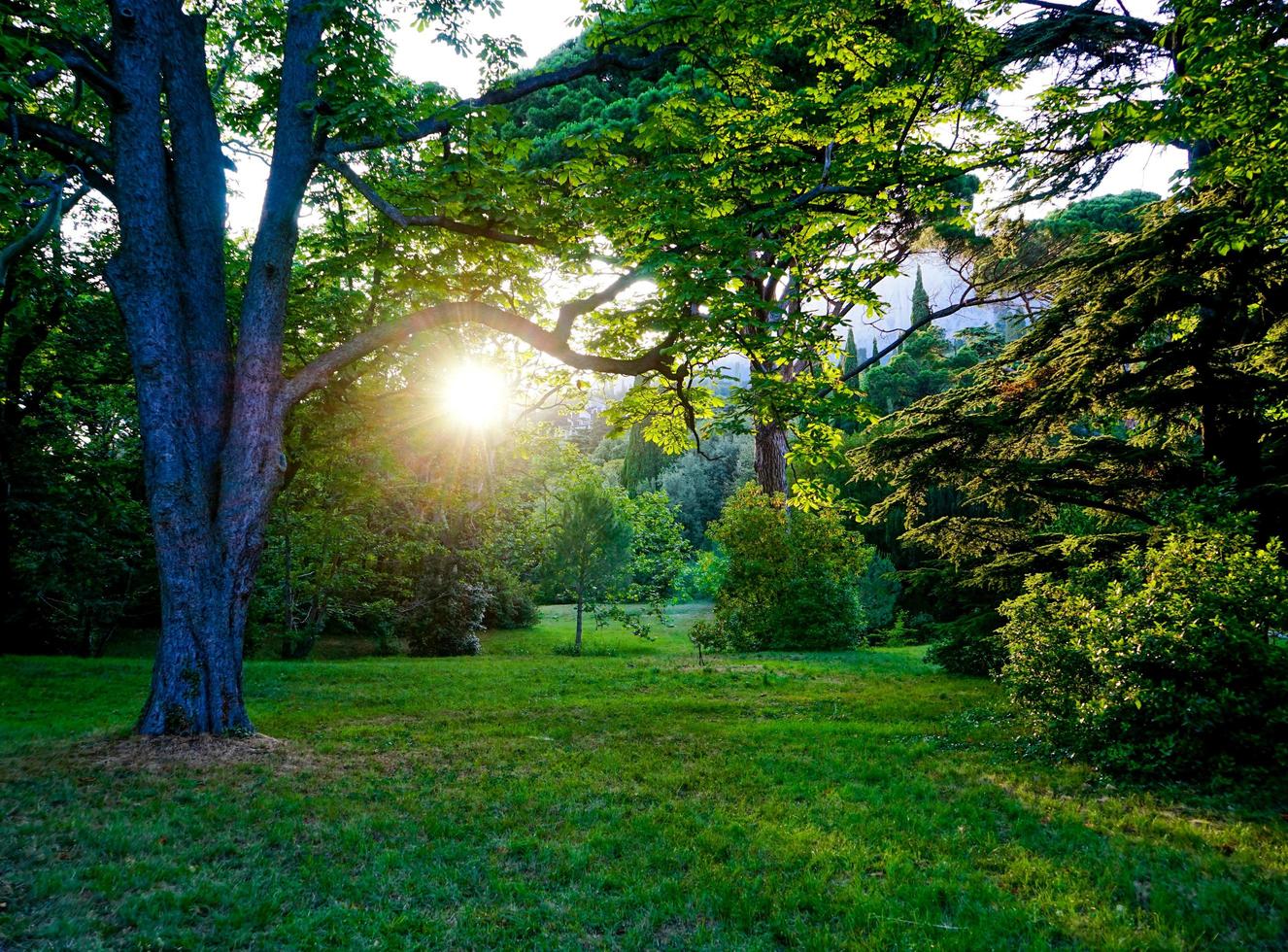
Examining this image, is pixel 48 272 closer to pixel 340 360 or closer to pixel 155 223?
pixel 155 223

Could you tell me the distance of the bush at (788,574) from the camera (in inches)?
751

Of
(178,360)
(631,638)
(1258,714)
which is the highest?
(178,360)

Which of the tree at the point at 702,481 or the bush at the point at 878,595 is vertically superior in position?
the tree at the point at 702,481

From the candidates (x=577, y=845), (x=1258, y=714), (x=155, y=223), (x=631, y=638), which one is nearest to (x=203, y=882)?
(x=577, y=845)

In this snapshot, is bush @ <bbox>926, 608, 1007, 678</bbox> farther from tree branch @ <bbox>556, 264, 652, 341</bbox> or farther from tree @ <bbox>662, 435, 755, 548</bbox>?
tree @ <bbox>662, 435, 755, 548</bbox>

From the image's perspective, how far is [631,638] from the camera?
27.4 metres

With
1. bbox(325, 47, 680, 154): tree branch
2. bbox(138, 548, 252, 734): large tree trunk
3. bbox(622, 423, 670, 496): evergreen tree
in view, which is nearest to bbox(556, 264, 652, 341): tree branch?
bbox(325, 47, 680, 154): tree branch

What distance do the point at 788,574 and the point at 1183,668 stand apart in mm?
13557

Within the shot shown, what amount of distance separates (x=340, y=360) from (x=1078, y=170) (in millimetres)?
12366

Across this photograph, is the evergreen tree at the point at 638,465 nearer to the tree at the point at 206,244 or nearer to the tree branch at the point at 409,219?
the tree branch at the point at 409,219

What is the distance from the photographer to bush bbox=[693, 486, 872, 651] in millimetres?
19078

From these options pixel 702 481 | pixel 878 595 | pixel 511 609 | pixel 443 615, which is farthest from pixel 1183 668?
pixel 702 481

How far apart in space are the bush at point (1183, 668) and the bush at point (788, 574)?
1232 centimetres

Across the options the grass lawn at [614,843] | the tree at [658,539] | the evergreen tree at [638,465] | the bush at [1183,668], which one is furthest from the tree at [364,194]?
the evergreen tree at [638,465]
